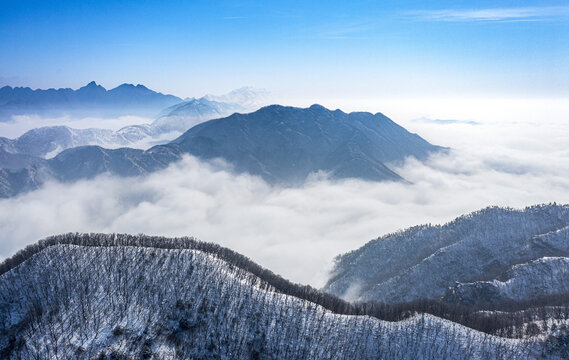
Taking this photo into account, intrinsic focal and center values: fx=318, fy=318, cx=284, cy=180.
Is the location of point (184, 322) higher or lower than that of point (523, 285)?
lower

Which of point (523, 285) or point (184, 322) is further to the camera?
point (523, 285)

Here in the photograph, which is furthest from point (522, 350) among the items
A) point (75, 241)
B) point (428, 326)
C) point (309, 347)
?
point (75, 241)

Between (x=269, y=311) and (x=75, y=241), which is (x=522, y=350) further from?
(x=75, y=241)

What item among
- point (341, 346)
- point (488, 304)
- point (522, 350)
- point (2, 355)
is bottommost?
point (2, 355)

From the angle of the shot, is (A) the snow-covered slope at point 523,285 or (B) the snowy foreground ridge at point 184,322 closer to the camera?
(B) the snowy foreground ridge at point 184,322

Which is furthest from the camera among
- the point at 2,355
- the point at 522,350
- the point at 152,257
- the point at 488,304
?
the point at 488,304

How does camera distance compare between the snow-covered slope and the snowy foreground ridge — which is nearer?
the snowy foreground ridge

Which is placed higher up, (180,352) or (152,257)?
(152,257)

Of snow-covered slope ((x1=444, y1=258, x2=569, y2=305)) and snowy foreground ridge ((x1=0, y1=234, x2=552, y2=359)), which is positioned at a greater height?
snow-covered slope ((x1=444, y1=258, x2=569, y2=305))
